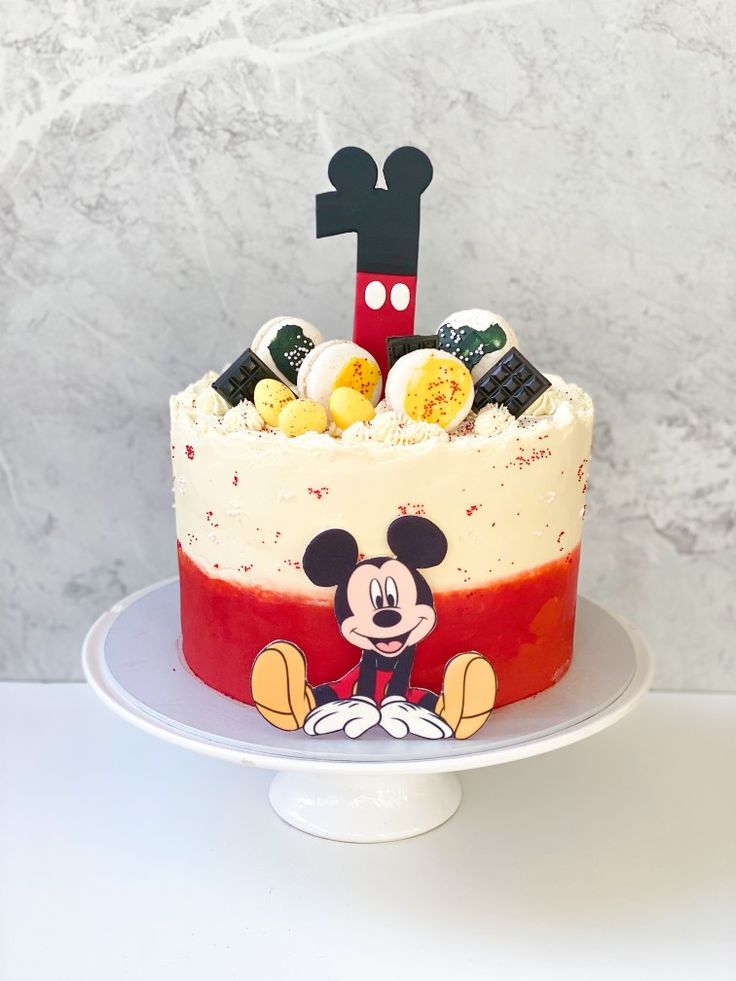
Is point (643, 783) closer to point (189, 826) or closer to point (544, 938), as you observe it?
point (544, 938)

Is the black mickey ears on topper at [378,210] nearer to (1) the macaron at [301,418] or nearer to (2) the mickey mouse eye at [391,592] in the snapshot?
(1) the macaron at [301,418]

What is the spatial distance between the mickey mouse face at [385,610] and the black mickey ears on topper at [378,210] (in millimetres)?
420

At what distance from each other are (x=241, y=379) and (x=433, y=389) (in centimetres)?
27

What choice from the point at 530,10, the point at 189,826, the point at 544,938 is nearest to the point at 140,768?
the point at 189,826

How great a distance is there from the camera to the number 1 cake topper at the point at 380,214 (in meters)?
1.38

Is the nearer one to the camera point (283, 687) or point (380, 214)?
point (283, 687)

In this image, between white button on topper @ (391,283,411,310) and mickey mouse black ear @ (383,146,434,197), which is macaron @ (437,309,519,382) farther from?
mickey mouse black ear @ (383,146,434,197)

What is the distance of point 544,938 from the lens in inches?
51.1

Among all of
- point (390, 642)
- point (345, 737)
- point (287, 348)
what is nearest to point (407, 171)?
point (287, 348)

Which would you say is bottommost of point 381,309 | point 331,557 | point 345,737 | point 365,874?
point 365,874

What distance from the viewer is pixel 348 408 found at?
1.28 m

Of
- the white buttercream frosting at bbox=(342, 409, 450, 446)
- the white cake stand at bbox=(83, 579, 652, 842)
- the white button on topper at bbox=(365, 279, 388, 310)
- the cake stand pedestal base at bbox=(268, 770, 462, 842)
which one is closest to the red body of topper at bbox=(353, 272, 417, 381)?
the white button on topper at bbox=(365, 279, 388, 310)

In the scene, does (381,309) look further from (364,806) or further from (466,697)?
(364,806)

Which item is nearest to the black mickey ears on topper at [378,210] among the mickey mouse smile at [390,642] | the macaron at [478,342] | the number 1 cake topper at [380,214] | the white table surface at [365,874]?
the number 1 cake topper at [380,214]
